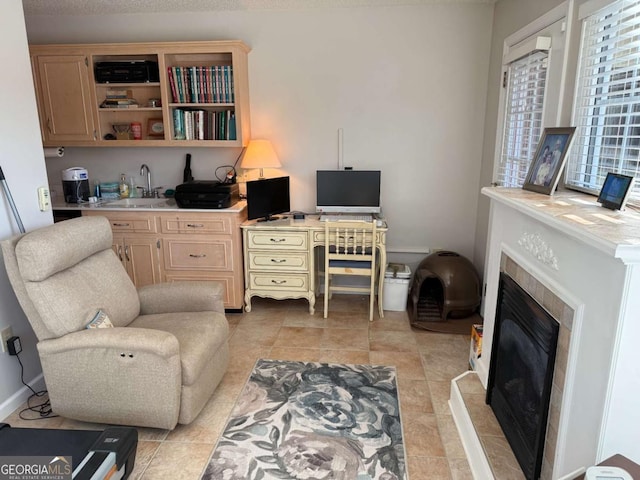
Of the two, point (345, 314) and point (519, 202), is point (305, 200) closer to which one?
point (345, 314)

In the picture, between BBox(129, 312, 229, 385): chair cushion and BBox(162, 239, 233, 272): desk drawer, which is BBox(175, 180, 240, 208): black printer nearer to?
BBox(162, 239, 233, 272): desk drawer

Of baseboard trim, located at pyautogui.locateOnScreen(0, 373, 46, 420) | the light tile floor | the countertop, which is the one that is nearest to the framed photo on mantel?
the light tile floor

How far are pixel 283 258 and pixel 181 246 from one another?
0.85m

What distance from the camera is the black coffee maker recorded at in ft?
12.4

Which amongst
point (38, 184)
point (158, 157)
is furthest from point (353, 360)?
point (158, 157)

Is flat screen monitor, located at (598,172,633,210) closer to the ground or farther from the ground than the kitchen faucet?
farther from the ground

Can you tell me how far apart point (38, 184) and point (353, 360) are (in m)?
2.26

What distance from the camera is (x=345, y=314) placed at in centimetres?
376

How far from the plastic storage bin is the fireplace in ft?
5.15

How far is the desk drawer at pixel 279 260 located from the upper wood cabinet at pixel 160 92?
98cm

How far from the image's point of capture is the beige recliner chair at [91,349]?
6.75ft

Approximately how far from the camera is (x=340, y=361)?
297 cm

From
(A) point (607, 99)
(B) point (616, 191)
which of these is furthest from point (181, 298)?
(A) point (607, 99)

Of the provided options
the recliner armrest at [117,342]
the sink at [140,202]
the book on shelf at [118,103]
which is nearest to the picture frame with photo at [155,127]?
the book on shelf at [118,103]
